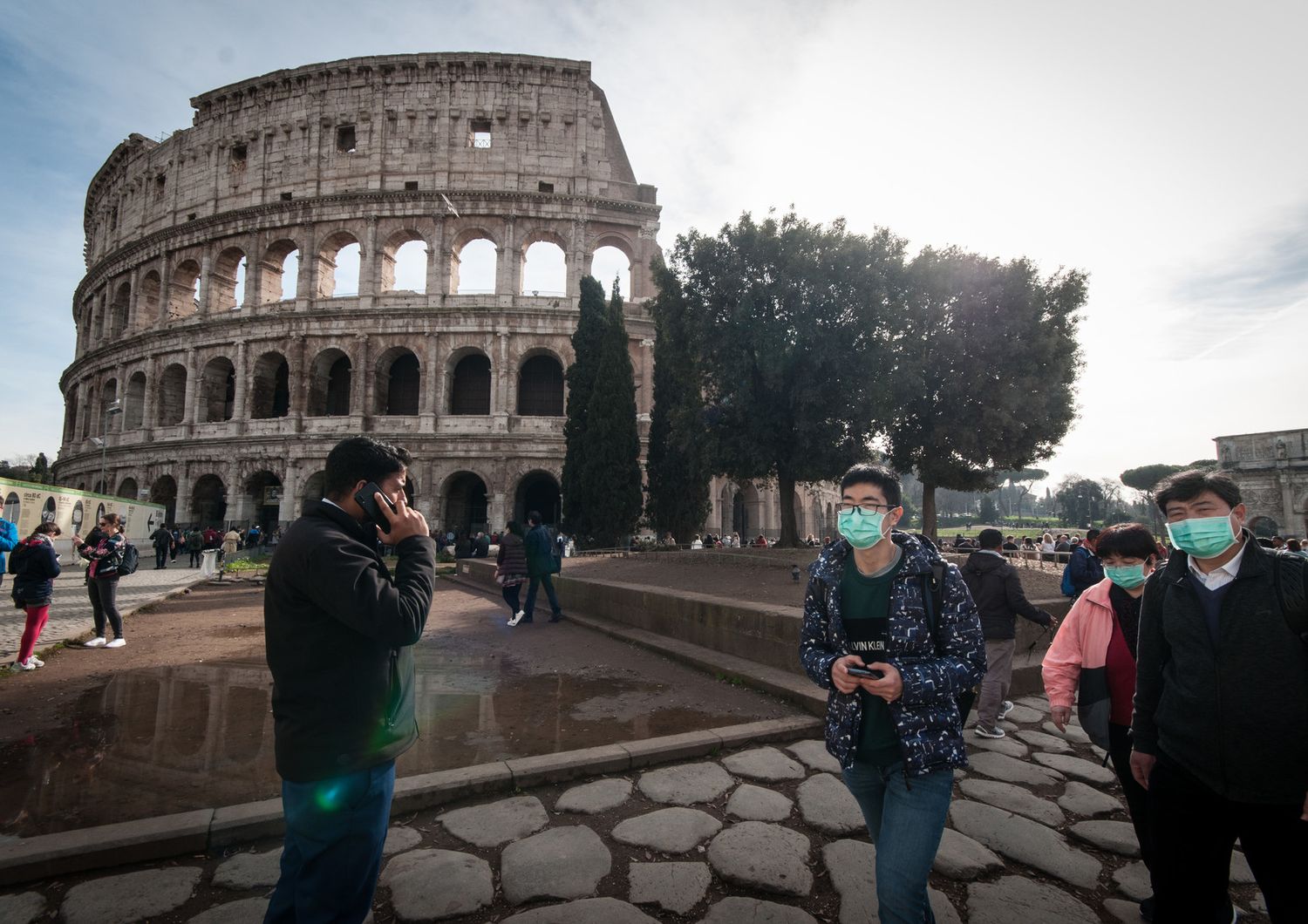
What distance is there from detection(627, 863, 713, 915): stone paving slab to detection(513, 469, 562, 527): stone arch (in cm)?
2555

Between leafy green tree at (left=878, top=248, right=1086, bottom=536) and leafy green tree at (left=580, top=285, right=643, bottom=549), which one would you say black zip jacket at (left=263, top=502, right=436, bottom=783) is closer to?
leafy green tree at (left=878, top=248, right=1086, bottom=536)

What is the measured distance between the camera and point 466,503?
28406mm

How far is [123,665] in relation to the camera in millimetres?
6816

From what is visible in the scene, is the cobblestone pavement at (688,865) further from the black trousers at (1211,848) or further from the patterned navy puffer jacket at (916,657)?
the patterned navy puffer jacket at (916,657)

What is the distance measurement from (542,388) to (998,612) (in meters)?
25.1

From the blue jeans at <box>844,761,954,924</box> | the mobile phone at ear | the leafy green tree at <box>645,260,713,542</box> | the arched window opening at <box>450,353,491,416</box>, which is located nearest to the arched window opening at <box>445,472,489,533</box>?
the arched window opening at <box>450,353,491,416</box>

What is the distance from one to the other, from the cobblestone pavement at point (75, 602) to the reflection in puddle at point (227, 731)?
267cm

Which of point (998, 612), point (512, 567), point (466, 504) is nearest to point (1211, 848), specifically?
point (998, 612)

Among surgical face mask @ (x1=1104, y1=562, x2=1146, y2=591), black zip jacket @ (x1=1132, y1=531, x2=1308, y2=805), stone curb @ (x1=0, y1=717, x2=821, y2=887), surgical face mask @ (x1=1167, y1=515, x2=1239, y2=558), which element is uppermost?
surgical face mask @ (x1=1167, y1=515, x2=1239, y2=558)

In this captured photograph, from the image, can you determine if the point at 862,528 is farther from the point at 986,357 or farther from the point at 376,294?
the point at 376,294

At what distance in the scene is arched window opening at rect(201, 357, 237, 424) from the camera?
2827 centimetres

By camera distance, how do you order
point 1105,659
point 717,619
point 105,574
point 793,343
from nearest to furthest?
point 1105,659, point 717,619, point 105,574, point 793,343

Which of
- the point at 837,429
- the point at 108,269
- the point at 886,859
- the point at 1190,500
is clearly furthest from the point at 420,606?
the point at 108,269

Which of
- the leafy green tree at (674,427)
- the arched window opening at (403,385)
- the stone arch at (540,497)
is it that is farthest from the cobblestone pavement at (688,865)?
the arched window opening at (403,385)
